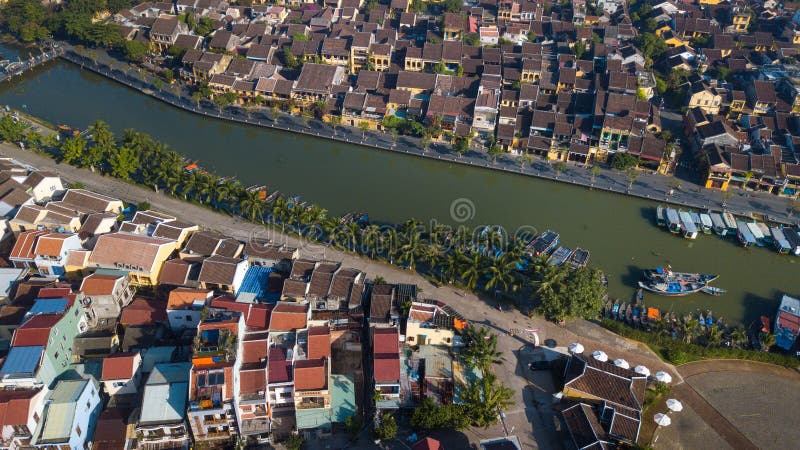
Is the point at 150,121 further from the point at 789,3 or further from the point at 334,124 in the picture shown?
the point at 789,3

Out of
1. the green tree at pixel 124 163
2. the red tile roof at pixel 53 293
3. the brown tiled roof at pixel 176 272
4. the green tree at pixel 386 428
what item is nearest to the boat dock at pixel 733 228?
the green tree at pixel 386 428

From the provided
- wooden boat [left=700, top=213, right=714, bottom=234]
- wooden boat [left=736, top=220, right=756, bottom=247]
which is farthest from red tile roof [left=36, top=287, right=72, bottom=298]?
wooden boat [left=736, top=220, right=756, bottom=247]

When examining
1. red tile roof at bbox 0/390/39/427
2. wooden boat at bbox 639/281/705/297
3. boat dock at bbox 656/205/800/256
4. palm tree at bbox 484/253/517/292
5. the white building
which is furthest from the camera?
boat dock at bbox 656/205/800/256

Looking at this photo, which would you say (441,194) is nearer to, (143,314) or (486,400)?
(486,400)

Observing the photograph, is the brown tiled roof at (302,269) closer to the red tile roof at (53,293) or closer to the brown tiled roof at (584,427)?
the red tile roof at (53,293)

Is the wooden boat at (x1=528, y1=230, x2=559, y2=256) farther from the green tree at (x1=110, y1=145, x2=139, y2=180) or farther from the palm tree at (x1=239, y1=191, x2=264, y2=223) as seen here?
the green tree at (x1=110, y1=145, x2=139, y2=180)

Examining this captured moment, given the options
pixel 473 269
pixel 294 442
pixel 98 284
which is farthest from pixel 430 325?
pixel 98 284
